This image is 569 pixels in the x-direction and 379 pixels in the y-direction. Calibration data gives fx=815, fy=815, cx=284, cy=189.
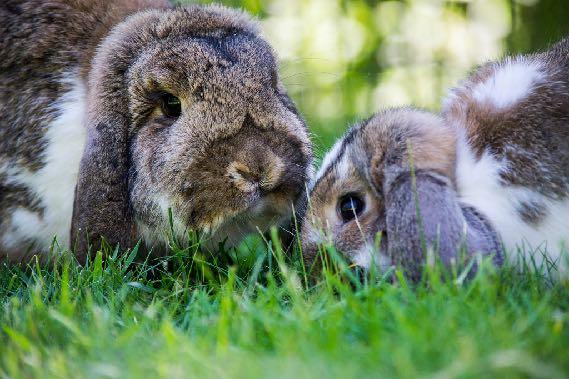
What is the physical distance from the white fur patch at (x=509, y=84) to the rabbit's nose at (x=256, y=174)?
889mm

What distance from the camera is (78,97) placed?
352 cm

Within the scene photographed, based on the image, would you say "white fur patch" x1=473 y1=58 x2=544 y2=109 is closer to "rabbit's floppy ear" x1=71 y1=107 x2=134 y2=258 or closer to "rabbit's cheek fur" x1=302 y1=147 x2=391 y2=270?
"rabbit's cheek fur" x1=302 y1=147 x2=391 y2=270

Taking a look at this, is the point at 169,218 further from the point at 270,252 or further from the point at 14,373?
the point at 14,373

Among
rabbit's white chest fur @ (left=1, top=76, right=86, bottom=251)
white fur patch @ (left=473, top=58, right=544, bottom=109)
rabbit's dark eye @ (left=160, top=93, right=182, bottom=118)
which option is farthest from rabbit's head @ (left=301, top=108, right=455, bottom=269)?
rabbit's white chest fur @ (left=1, top=76, right=86, bottom=251)

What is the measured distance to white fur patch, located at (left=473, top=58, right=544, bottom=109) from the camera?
3146mm

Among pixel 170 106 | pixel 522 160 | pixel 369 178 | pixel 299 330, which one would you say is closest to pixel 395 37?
pixel 170 106

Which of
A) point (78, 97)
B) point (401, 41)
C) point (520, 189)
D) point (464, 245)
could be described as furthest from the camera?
point (401, 41)

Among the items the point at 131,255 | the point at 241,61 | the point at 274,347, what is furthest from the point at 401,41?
the point at 274,347

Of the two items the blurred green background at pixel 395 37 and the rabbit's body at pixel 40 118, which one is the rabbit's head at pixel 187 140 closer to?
the rabbit's body at pixel 40 118

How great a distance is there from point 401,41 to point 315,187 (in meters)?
4.41

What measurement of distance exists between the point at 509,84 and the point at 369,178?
778mm

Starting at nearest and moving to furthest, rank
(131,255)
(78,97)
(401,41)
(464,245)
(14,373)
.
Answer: (14,373) → (464,245) → (131,255) → (78,97) → (401,41)

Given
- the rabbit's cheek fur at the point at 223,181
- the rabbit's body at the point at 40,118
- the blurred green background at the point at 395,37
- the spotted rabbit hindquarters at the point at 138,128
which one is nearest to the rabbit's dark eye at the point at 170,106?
the spotted rabbit hindquarters at the point at 138,128

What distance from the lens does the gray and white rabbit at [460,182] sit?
8.35 ft
